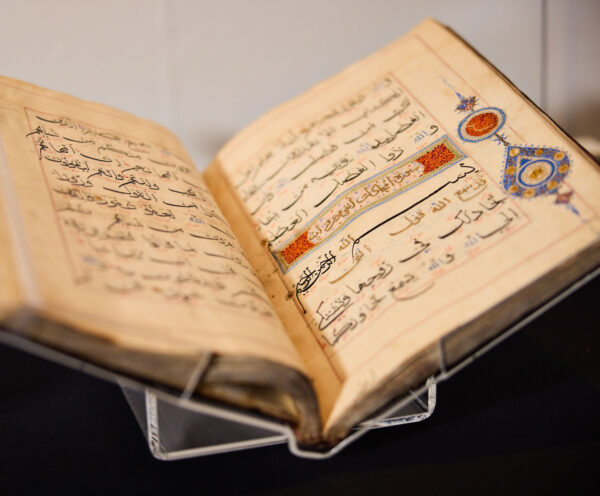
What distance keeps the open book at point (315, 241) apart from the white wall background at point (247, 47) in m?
0.59

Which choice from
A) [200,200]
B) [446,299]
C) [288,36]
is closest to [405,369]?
[446,299]

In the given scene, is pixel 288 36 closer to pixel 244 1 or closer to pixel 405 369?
pixel 244 1

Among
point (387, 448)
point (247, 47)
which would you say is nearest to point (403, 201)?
point (387, 448)

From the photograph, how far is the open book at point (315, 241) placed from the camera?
26.8 inches

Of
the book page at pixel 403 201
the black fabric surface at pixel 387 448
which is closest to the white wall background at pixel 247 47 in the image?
the book page at pixel 403 201

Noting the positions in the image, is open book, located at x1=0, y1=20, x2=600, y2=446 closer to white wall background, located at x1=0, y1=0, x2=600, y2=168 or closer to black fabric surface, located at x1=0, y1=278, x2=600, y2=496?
black fabric surface, located at x1=0, y1=278, x2=600, y2=496

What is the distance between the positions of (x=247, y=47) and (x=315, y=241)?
3.05ft

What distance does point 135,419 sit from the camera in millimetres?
962

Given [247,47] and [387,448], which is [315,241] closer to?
[387,448]

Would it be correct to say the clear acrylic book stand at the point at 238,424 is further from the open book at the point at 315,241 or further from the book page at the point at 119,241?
the book page at the point at 119,241

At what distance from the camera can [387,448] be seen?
89 cm

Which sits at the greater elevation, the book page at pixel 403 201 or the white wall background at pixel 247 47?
the white wall background at pixel 247 47

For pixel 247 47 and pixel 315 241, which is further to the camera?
pixel 247 47

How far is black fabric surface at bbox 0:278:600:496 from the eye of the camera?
0.83 m
